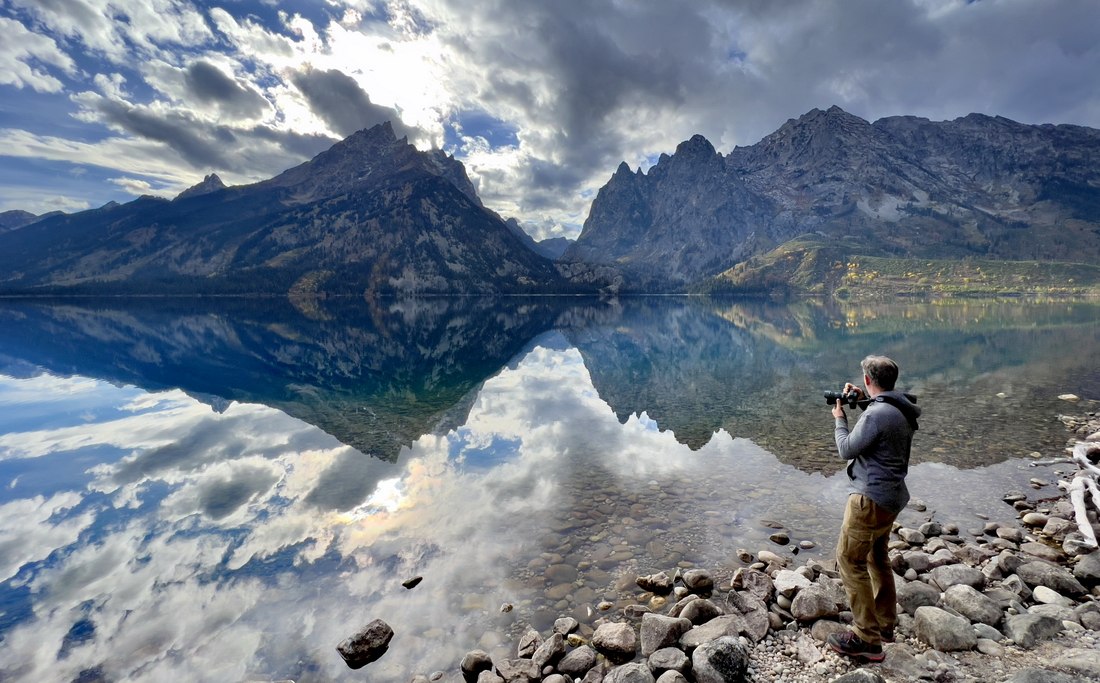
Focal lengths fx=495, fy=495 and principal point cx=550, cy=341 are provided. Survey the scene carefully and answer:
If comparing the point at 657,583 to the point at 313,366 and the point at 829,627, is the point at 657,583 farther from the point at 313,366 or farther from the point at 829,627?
the point at 313,366

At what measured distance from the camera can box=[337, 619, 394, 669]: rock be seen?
36.7 ft

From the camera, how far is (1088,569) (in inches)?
461

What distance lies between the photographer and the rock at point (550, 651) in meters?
10.3

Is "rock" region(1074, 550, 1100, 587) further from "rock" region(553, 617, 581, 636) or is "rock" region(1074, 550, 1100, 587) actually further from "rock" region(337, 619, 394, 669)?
"rock" region(337, 619, 394, 669)

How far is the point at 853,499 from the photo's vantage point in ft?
30.3

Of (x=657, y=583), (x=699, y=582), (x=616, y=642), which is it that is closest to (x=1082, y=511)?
(x=699, y=582)

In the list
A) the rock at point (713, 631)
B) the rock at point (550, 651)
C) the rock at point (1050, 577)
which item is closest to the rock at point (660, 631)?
A: the rock at point (713, 631)

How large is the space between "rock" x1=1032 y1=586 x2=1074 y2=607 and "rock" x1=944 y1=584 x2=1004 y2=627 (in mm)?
1650

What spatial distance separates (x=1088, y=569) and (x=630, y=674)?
11.6 metres

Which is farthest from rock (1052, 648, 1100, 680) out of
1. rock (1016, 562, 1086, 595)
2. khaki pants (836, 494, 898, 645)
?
rock (1016, 562, 1086, 595)

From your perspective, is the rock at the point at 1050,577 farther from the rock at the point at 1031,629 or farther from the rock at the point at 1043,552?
the rock at the point at 1031,629

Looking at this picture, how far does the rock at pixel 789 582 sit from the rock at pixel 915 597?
186 cm

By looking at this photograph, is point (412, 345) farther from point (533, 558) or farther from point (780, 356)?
point (533, 558)

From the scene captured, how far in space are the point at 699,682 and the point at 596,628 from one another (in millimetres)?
3275
